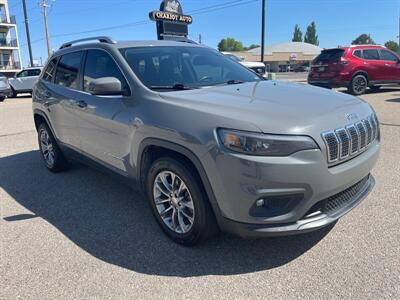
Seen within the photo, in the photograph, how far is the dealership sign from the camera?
48.5ft

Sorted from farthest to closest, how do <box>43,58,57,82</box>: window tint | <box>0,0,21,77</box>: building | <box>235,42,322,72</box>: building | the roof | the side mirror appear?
1. the roof
2. <box>235,42,322,72</box>: building
3. <box>0,0,21,77</box>: building
4. <box>43,58,57,82</box>: window tint
5. the side mirror

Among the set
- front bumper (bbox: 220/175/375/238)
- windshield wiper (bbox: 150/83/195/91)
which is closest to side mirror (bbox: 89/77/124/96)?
windshield wiper (bbox: 150/83/195/91)

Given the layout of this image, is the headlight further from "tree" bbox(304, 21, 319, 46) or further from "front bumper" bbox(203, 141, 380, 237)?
"tree" bbox(304, 21, 319, 46)

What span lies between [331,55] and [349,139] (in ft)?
38.8

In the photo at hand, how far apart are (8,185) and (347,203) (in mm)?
4457

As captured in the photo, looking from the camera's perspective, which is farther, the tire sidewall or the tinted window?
the tinted window

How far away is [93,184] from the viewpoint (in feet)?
15.8

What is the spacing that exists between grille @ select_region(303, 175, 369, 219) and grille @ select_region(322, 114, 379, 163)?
1.03 ft

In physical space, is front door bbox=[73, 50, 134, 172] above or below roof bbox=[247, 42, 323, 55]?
below

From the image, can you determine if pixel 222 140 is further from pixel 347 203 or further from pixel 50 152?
pixel 50 152

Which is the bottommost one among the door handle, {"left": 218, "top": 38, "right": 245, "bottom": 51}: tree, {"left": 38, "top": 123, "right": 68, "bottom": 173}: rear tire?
{"left": 38, "top": 123, "right": 68, "bottom": 173}: rear tire

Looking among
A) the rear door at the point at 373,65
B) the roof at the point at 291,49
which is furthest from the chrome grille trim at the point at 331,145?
the roof at the point at 291,49

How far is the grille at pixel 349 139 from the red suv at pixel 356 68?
422 inches

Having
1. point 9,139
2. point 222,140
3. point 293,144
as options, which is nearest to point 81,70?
point 222,140
